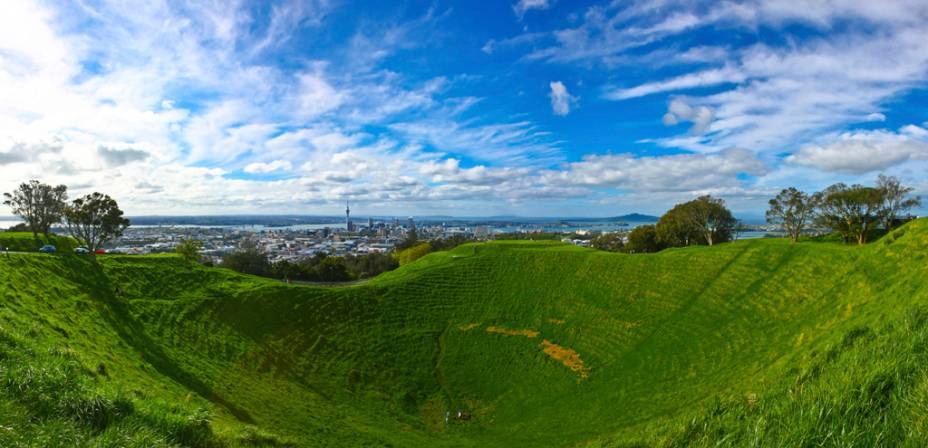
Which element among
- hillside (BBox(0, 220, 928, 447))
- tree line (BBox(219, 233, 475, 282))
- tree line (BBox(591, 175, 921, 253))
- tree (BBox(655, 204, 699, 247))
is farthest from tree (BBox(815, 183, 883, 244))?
tree line (BBox(219, 233, 475, 282))

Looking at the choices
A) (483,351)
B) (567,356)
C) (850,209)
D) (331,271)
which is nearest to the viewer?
(567,356)

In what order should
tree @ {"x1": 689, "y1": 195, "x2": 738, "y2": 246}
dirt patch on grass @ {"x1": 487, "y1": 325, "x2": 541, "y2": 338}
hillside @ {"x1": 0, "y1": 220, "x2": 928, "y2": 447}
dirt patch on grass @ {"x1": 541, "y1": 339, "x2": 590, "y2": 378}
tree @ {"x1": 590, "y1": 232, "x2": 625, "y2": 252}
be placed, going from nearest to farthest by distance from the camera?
1. hillside @ {"x1": 0, "y1": 220, "x2": 928, "y2": 447}
2. dirt patch on grass @ {"x1": 541, "y1": 339, "x2": 590, "y2": 378}
3. dirt patch on grass @ {"x1": 487, "y1": 325, "x2": 541, "y2": 338}
4. tree @ {"x1": 689, "y1": 195, "x2": 738, "y2": 246}
5. tree @ {"x1": 590, "y1": 232, "x2": 625, "y2": 252}

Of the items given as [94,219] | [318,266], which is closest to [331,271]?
[318,266]

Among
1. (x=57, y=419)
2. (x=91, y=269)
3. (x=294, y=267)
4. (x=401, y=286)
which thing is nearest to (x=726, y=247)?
(x=401, y=286)

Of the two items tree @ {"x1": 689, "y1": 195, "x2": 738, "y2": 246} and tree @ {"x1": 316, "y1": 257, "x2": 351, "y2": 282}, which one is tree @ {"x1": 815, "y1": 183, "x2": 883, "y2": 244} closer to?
tree @ {"x1": 689, "y1": 195, "x2": 738, "y2": 246}

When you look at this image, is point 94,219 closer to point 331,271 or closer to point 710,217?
point 331,271

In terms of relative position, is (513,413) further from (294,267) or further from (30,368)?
(294,267)

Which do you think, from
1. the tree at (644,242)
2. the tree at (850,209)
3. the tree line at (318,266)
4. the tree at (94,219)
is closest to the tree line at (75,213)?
the tree at (94,219)
